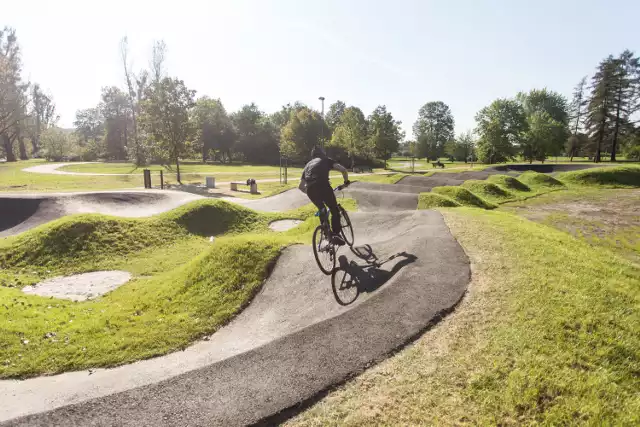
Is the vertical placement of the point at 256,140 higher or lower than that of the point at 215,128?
lower

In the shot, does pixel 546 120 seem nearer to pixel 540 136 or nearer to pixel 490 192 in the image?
pixel 540 136

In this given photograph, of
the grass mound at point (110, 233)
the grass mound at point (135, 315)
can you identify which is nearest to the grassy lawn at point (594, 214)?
the grass mound at point (135, 315)

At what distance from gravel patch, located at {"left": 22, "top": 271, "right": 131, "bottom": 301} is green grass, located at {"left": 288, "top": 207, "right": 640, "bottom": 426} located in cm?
959

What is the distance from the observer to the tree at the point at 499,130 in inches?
2242

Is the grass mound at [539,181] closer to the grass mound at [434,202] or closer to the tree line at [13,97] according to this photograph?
the grass mound at [434,202]

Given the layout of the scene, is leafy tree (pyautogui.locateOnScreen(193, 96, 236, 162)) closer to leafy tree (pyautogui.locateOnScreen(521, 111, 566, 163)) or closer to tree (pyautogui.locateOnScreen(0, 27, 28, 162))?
tree (pyautogui.locateOnScreen(0, 27, 28, 162))

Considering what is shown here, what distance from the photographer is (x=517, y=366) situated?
3.71 metres

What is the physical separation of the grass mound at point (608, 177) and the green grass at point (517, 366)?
36.0 metres

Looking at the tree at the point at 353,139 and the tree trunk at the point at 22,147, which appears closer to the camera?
the tree at the point at 353,139

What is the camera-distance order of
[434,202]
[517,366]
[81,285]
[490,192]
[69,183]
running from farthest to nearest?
1. [69,183]
2. [490,192]
3. [434,202]
4. [81,285]
5. [517,366]

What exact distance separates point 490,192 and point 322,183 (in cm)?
2497

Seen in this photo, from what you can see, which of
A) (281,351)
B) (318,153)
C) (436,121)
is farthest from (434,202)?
(436,121)

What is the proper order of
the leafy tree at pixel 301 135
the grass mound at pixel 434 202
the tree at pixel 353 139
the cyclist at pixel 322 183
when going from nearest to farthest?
the cyclist at pixel 322 183, the grass mound at pixel 434 202, the tree at pixel 353 139, the leafy tree at pixel 301 135

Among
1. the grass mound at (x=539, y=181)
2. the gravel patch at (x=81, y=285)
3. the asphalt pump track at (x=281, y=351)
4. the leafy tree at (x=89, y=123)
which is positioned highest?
the leafy tree at (x=89, y=123)
